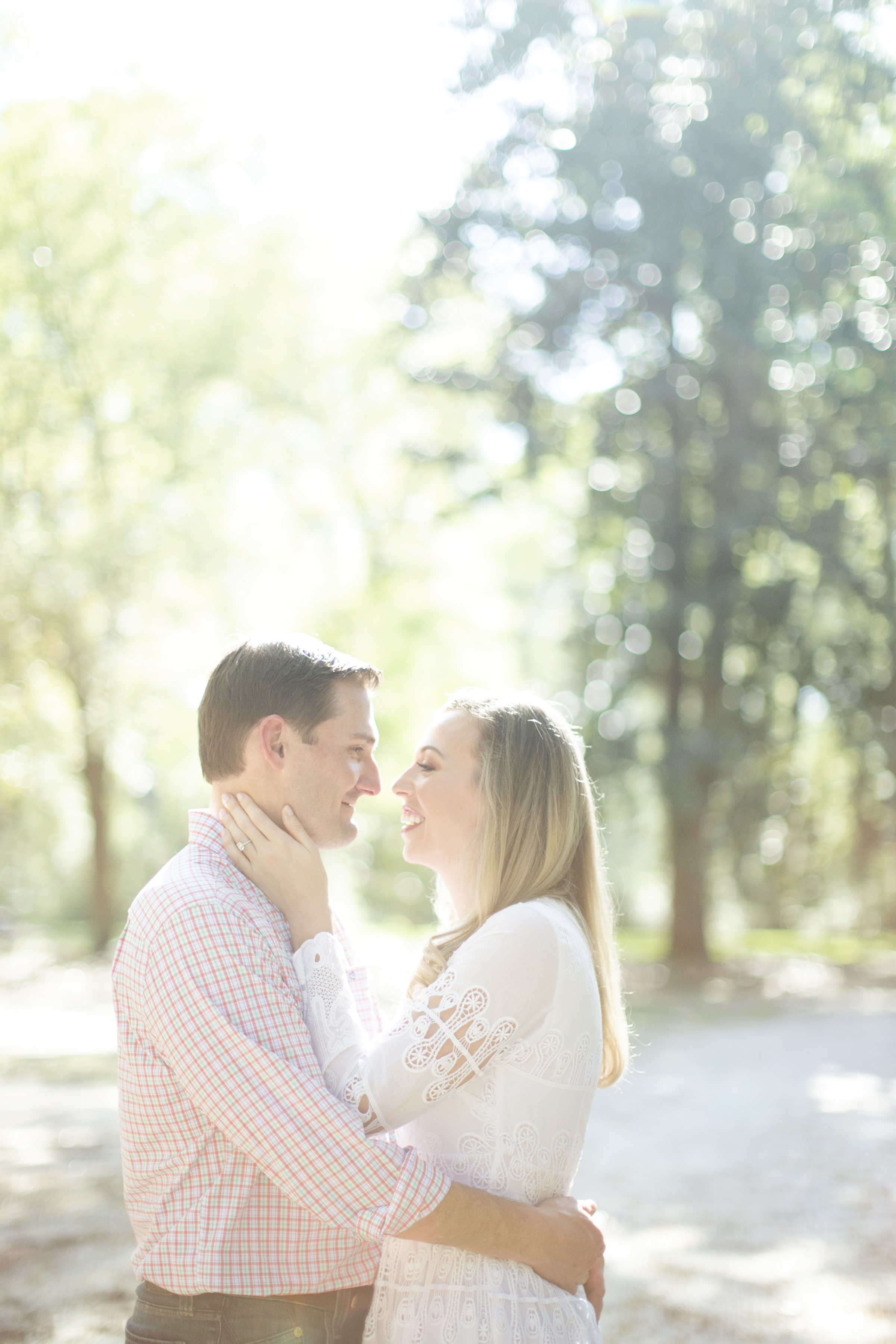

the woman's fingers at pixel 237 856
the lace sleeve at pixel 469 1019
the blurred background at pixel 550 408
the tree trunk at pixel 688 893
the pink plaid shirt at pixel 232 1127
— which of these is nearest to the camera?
the pink plaid shirt at pixel 232 1127

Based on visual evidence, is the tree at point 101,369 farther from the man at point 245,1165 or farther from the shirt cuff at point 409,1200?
the shirt cuff at point 409,1200

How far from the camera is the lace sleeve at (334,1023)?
2.26 meters

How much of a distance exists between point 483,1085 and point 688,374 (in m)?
14.4

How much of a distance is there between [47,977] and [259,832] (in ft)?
54.2

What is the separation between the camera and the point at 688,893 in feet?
56.9

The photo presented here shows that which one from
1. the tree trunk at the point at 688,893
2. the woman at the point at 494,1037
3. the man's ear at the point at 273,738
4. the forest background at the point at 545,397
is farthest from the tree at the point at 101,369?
the woman at the point at 494,1037

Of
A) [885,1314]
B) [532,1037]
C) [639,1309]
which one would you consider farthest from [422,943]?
[885,1314]

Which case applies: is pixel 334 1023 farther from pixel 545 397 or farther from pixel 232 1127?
pixel 545 397

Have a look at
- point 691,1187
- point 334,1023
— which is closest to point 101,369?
point 691,1187

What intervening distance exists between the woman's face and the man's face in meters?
0.16

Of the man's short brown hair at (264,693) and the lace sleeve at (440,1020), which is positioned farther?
the man's short brown hair at (264,693)

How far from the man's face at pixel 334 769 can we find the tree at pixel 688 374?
11.9 m

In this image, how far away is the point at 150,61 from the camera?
15953 mm

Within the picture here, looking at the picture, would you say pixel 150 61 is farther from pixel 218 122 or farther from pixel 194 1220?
pixel 194 1220
